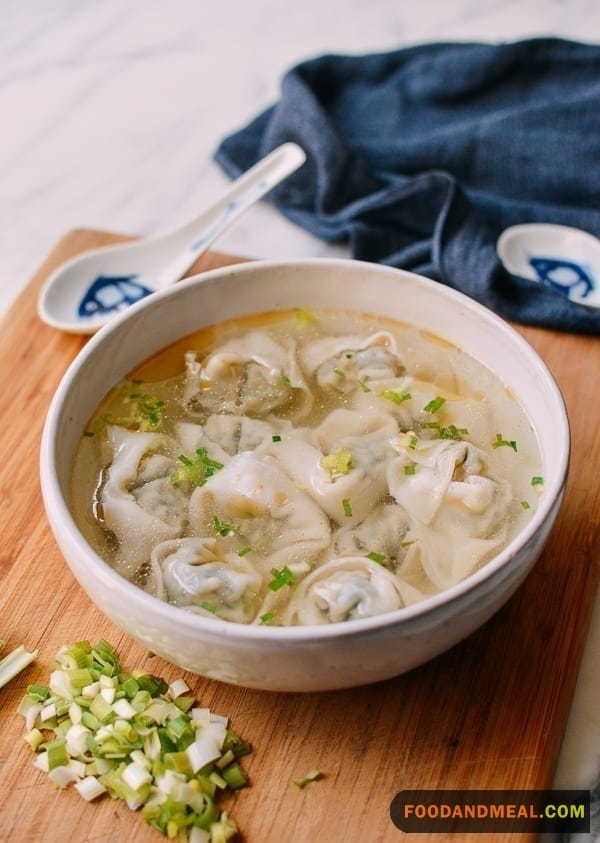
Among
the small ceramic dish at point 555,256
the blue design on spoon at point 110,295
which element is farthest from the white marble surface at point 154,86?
the small ceramic dish at point 555,256

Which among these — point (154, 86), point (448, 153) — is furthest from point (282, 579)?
point (154, 86)

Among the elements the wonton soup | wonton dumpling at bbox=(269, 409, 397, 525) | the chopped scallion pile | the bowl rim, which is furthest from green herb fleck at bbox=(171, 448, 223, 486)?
the chopped scallion pile

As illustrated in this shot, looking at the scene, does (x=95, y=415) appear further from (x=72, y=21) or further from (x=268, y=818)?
(x=72, y=21)

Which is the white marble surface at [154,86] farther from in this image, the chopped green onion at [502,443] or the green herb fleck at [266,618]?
the green herb fleck at [266,618]

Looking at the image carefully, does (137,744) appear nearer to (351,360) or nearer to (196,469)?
(196,469)

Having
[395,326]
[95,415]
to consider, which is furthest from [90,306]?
[395,326]

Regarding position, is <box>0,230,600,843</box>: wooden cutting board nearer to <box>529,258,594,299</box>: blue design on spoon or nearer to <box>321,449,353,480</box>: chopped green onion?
<box>321,449,353,480</box>: chopped green onion
